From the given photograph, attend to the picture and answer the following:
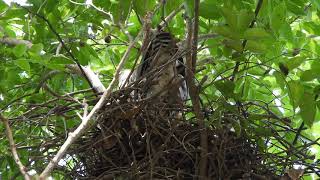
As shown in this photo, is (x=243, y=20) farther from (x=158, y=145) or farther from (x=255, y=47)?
(x=158, y=145)

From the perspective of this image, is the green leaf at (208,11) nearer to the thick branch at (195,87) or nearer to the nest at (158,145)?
the thick branch at (195,87)

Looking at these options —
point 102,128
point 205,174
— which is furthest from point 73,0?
point 205,174

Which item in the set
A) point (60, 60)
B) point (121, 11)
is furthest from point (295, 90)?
point (60, 60)

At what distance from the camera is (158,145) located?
4.52 feet

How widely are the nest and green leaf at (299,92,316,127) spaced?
6.7 inches

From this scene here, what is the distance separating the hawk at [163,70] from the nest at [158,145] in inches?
1.7

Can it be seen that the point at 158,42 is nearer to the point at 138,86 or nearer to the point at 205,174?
the point at 138,86

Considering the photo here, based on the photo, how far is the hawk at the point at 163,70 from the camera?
136 cm

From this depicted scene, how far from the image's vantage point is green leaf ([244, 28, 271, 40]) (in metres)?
1.28

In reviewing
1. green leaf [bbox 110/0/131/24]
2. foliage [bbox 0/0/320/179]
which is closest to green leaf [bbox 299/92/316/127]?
foliage [bbox 0/0/320/179]

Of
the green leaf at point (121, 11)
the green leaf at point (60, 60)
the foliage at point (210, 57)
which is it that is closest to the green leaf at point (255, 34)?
the foliage at point (210, 57)

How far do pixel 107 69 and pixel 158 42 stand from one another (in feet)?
1.83

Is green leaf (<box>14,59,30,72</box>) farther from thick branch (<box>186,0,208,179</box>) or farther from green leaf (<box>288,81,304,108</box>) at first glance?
green leaf (<box>288,81,304,108</box>)

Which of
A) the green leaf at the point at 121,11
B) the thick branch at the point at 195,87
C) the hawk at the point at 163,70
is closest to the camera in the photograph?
the thick branch at the point at 195,87
